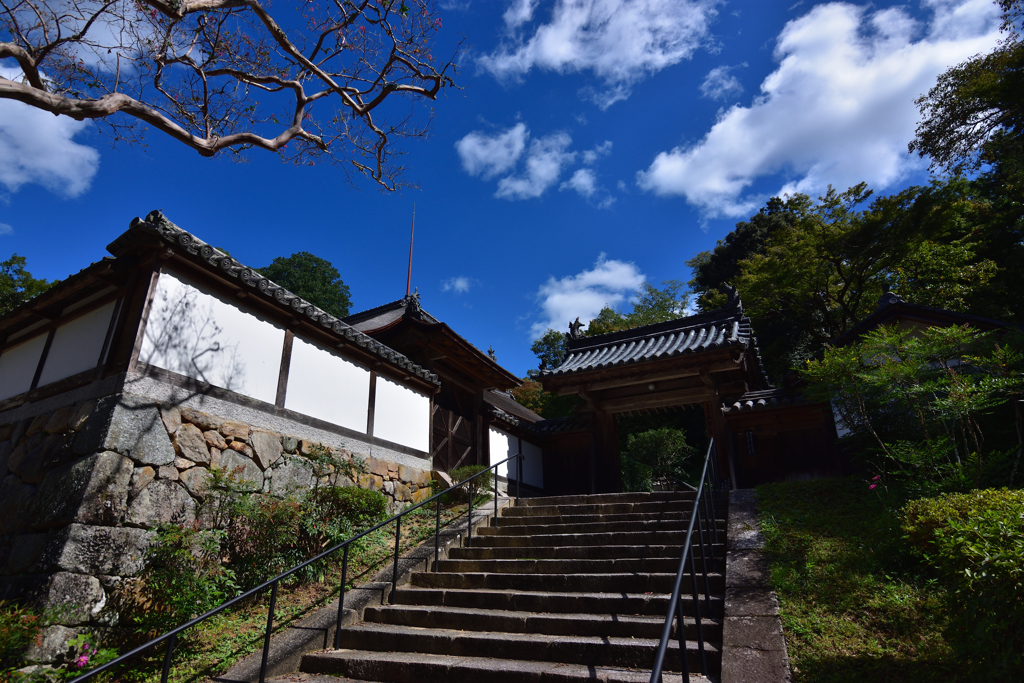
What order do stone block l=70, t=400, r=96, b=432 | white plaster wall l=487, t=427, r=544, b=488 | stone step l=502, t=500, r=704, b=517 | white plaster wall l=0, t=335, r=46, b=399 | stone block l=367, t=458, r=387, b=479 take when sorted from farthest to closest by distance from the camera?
white plaster wall l=487, t=427, r=544, b=488 → stone block l=367, t=458, r=387, b=479 → stone step l=502, t=500, r=704, b=517 → white plaster wall l=0, t=335, r=46, b=399 → stone block l=70, t=400, r=96, b=432

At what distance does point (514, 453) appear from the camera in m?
14.2

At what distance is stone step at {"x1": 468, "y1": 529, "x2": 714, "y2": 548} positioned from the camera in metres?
6.56

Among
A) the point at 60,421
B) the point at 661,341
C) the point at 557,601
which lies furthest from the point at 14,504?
the point at 661,341

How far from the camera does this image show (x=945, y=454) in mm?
6156

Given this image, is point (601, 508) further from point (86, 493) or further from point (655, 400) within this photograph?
point (86, 493)

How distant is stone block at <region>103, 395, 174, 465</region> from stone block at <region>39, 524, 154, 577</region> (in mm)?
801

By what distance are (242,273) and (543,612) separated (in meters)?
5.85

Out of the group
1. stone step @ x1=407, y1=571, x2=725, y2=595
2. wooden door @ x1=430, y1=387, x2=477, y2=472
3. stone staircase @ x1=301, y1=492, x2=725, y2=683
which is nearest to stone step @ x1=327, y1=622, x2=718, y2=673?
stone staircase @ x1=301, y1=492, x2=725, y2=683

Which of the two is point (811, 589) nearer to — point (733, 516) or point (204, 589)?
point (733, 516)

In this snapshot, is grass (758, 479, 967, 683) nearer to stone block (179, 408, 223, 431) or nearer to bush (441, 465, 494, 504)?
bush (441, 465, 494, 504)

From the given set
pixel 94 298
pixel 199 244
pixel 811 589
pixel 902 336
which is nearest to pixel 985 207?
pixel 902 336

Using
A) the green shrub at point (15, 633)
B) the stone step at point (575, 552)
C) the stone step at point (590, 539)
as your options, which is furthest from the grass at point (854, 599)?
the green shrub at point (15, 633)

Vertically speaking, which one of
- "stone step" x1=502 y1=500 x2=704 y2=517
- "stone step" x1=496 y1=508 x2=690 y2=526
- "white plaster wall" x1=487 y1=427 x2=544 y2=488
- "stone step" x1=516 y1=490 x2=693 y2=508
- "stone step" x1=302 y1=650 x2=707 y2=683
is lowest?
"stone step" x1=302 y1=650 x2=707 y2=683

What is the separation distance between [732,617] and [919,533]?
178 cm
